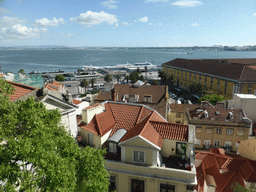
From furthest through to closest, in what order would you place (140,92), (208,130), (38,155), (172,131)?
(140,92) < (208,130) < (172,131) < (38,155)

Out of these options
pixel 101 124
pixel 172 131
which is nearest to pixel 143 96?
pixel 101 124

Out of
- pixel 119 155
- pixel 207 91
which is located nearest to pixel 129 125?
pixel 119 155

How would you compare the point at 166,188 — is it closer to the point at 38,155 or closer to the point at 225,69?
the point at 38,155

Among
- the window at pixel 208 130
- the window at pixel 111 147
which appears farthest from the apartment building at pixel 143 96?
the window at pixel 111 147

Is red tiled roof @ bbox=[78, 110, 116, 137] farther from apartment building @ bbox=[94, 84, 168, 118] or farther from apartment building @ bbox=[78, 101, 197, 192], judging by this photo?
apartment building @ bbox=[94, 84, 168, 118]

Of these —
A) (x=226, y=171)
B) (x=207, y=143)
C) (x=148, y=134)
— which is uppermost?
(x=148, y=134)

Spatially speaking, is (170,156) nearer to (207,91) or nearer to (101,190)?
(101,190)
